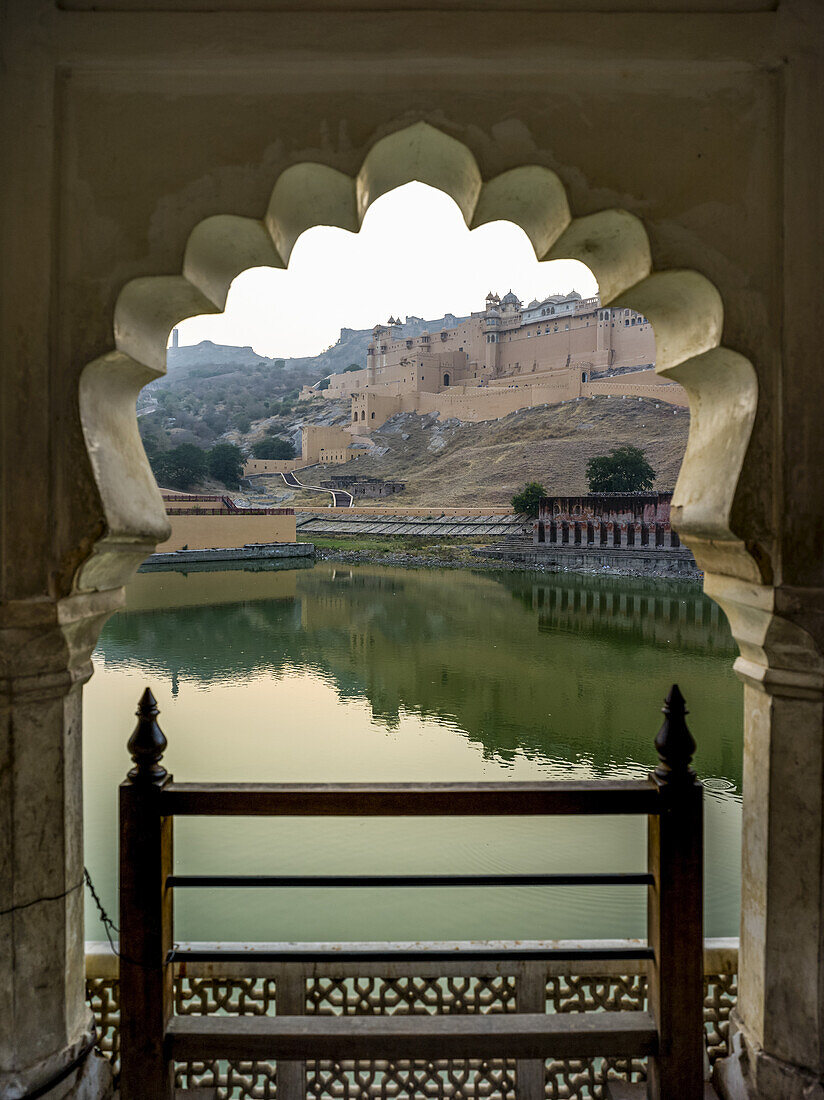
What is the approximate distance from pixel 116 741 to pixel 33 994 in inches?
196

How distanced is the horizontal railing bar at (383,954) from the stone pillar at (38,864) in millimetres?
229

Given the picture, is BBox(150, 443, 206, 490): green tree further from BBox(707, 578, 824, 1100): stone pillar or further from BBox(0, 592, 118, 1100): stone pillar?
BBox(707, 578, 824, 1100): stone pillar

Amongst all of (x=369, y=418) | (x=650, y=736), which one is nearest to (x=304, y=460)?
(x=369, y=418)

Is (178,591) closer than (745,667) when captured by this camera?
No

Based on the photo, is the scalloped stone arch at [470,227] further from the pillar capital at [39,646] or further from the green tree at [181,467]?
the green tree at [181,467]

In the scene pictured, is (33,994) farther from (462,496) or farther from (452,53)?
(462,496)

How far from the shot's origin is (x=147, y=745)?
1.26m

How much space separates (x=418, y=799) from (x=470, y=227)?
115 cm

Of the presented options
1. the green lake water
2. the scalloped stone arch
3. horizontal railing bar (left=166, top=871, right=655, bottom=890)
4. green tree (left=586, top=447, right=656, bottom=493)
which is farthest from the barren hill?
horizontal railing bar (left=166, top=871, right=655, bottom=890)

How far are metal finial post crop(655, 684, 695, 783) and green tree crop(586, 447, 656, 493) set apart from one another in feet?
83.2

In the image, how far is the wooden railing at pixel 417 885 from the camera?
127cm

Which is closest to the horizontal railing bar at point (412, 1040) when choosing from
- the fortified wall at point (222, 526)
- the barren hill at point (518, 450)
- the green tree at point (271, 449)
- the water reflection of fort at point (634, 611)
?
the water reflection of fort at point (634, 611)

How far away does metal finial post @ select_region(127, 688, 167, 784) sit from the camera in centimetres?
126

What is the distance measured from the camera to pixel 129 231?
1363mm
